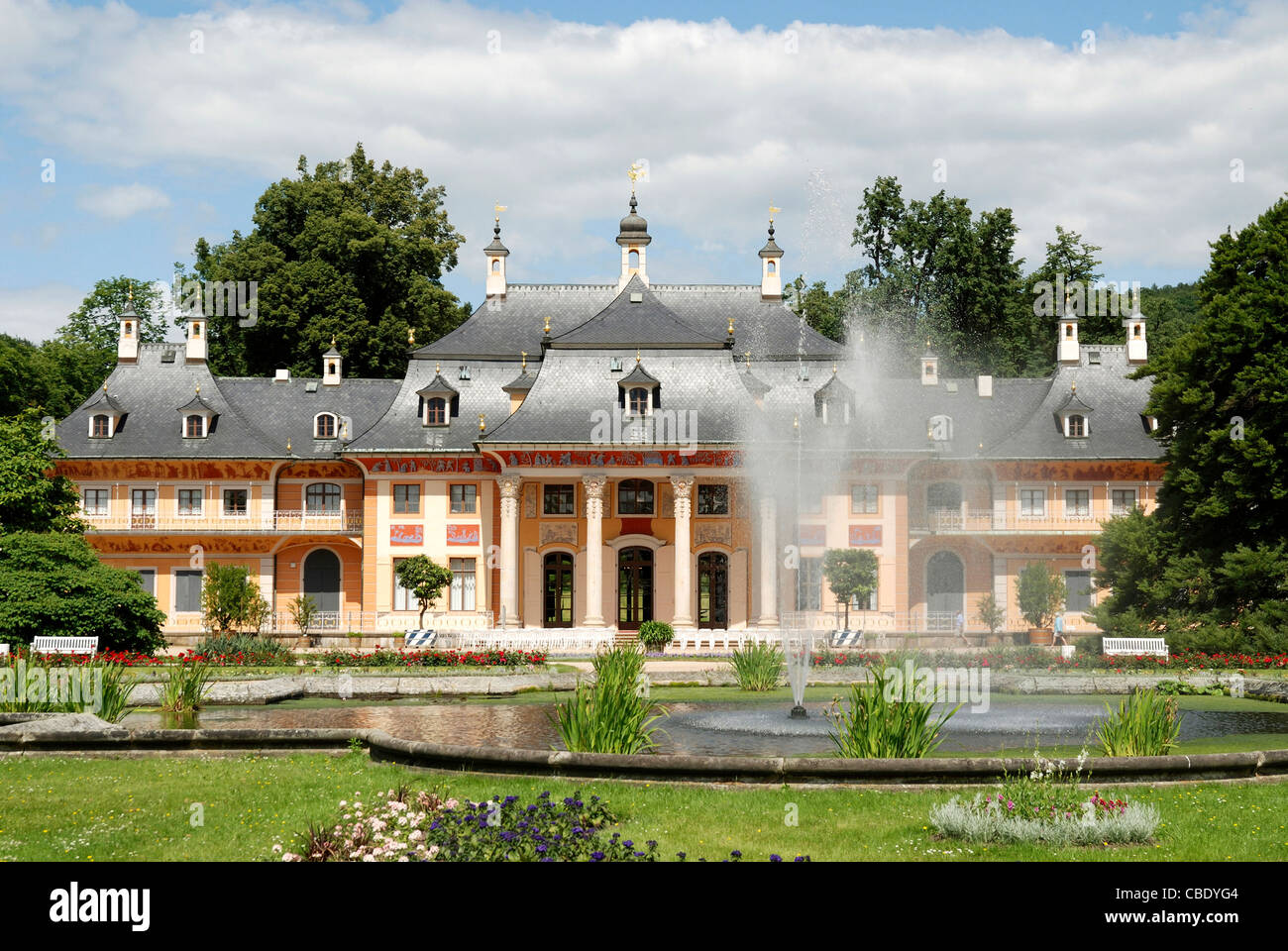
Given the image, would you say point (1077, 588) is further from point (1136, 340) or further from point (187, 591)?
point (187, 591)

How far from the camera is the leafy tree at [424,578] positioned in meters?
43.2

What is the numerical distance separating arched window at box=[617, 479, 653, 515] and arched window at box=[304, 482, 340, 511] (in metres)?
11.9

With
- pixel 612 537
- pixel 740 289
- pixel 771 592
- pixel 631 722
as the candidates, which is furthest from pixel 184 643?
pixel 631 722

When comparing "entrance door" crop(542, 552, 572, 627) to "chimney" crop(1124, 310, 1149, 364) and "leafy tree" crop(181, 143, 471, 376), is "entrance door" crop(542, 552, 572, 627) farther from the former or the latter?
"chimney" crop(1124, 310, 1149, 364)

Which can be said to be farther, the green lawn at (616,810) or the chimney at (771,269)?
the chimney at (771,269)

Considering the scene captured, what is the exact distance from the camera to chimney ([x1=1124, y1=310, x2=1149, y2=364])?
54344 millimetres

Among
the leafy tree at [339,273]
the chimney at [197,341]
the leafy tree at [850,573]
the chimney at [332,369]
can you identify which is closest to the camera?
the leafy tree at [850,573]

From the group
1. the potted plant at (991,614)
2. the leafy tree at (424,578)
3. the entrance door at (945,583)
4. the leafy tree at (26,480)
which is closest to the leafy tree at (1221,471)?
the potted plant at (991,614)

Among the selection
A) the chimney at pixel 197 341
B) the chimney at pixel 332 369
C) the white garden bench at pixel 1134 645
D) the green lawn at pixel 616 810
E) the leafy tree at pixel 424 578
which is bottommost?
the white garden bench at pixel 1134 645

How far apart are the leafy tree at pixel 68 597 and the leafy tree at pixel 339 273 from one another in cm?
3052

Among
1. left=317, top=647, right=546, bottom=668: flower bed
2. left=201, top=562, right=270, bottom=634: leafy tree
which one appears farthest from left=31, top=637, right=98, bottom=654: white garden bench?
left=201, top=562, right=270, bottom=634: leafy tree

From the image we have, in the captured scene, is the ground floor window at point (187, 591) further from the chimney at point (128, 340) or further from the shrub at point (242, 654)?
the shrub at point (242, 654)

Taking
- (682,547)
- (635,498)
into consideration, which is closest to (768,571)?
(682,547)
